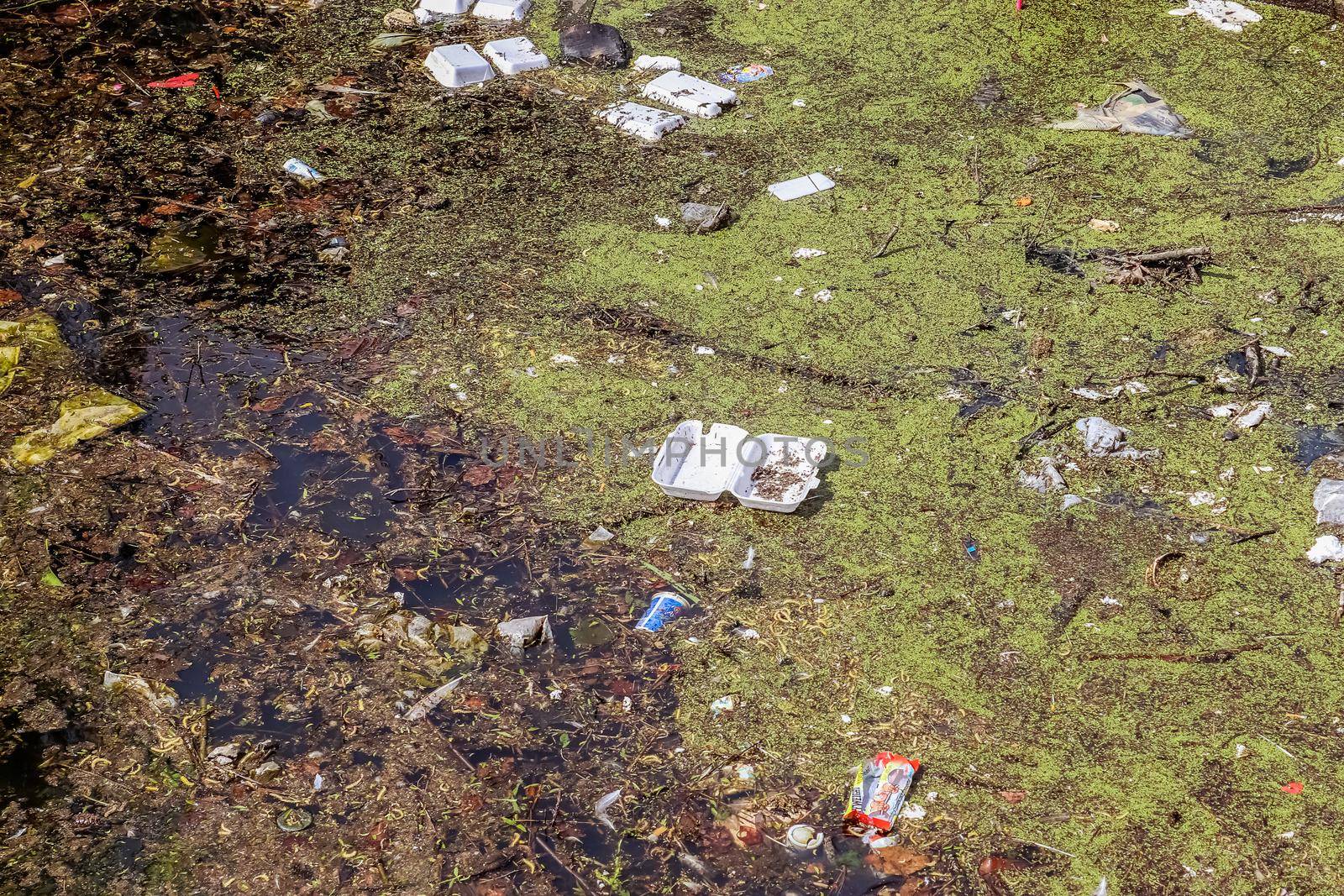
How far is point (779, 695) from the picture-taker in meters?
2.85

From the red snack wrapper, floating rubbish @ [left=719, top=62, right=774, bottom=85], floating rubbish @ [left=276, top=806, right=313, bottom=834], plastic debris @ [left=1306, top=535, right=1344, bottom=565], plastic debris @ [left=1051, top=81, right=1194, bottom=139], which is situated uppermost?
floating rubbish @ [left=719, top=62, right=774, bottom=85]

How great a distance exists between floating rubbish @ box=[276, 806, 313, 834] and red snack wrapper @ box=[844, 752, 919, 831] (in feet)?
4.29

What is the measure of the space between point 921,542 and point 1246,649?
3.04 feet

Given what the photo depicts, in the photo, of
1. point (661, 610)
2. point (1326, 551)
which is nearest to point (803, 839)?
point (661, 610)

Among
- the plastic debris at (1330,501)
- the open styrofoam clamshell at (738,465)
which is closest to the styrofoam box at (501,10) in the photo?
the open styrofoam clamshell at (738,465)

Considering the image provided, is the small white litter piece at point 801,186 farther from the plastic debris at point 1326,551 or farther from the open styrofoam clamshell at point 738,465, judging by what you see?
the plastic debris at point 1326,551

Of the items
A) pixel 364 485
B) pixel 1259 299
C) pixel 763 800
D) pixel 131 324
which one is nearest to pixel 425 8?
pixel 131 324

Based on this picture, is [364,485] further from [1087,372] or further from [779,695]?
[1087,372]

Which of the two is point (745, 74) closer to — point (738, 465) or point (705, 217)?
point (705, 217)

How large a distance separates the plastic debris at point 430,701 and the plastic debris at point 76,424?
1.63 metres

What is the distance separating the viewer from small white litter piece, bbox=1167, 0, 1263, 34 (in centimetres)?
578

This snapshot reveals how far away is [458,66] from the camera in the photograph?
5.34 meters

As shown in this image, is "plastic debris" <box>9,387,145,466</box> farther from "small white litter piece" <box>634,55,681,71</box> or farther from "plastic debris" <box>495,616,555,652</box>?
"small white litter piece" <box>634,55,681,71</box>

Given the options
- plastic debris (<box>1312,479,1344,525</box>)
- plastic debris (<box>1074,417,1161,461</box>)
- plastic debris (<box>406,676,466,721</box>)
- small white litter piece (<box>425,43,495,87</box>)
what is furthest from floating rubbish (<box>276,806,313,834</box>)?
small white litter piece (<box>425,43,495,87</box>)
